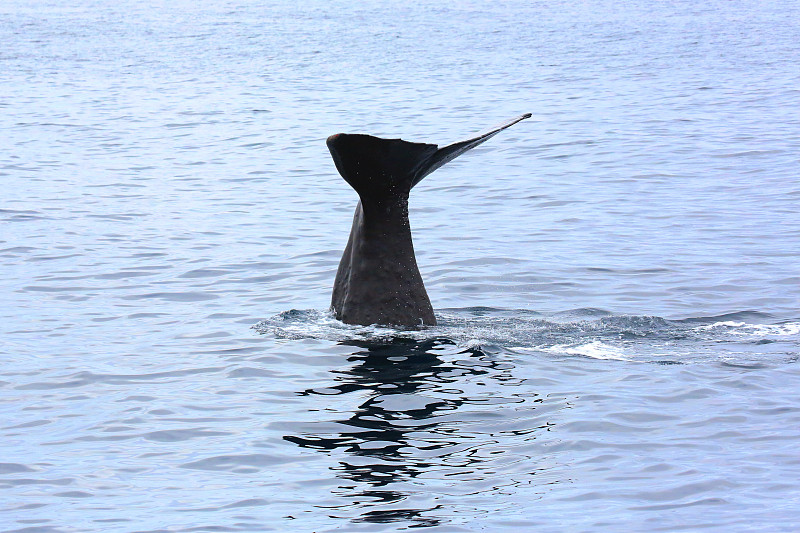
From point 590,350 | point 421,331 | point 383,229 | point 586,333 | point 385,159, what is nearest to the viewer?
point 385,159

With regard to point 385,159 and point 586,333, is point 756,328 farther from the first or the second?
point 385,159

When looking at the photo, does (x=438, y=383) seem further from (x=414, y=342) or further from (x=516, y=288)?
(x=516, y=288)

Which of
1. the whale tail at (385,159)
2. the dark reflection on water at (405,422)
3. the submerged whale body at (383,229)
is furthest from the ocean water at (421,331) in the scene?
the whale tail at (385,159)

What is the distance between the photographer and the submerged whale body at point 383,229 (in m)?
8.25

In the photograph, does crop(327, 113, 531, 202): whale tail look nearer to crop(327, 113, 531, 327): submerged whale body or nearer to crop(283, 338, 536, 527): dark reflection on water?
crop(327, 113, 531, 327): submerged whale body

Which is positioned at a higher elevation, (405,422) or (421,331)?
(421,331)

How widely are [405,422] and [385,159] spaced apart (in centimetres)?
192

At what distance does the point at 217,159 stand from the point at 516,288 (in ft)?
37.7

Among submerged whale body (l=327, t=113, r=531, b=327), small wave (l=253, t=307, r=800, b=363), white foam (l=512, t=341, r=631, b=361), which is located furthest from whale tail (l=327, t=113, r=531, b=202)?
white foam (l=512, t=341, r=631, b=361)

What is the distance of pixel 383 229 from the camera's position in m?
8.72

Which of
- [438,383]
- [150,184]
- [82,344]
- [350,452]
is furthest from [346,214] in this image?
[350,452]

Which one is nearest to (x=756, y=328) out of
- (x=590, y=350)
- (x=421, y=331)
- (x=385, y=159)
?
(x=590, y=350)

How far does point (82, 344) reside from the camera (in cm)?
992

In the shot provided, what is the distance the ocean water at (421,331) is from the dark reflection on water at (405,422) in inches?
0.9
